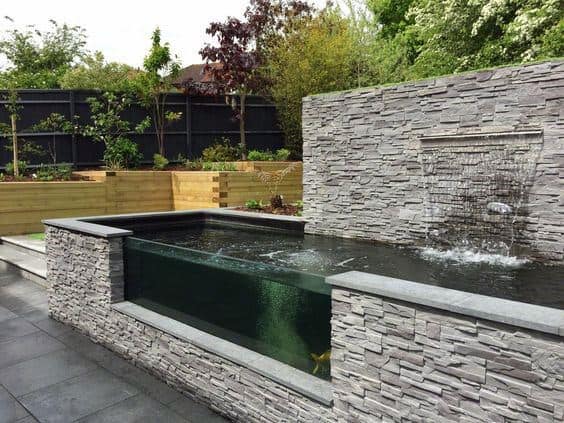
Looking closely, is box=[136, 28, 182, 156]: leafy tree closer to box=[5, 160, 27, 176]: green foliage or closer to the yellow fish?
box=[5, 160, 27, 176]: green foliage

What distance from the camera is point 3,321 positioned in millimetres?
5168

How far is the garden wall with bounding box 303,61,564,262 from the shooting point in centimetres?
504

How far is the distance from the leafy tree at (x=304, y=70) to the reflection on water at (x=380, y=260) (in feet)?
20.0

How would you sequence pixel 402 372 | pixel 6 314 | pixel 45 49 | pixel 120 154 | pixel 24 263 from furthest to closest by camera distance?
pixel 45 49 < pixel 120 154 < pixel 24 263 < pixel 6 314 < pixel 402 372

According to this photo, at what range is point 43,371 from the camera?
3.87m

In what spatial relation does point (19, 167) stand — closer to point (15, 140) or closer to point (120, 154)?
point (15, 140)

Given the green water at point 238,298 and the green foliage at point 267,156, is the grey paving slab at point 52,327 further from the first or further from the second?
the green foliage at point 267,156

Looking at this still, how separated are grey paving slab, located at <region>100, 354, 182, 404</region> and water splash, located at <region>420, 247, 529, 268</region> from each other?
334cm

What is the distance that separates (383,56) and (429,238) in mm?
8674

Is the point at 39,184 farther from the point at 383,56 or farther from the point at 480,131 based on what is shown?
the point at 383,56

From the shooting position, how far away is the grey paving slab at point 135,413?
3105mm

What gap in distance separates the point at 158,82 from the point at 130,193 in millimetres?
3090

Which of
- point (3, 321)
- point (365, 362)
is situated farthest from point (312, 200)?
point (365, 362)

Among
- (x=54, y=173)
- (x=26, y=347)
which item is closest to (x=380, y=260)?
(x=26, y=347)
